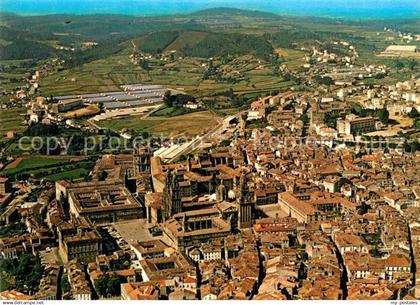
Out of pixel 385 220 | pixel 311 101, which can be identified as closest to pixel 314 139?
pixel 311 101

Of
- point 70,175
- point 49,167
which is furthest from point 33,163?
point 70,175

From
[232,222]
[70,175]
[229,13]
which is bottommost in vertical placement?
[70,175]

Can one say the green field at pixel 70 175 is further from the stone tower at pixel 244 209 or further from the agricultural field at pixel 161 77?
the agricultural field at pixel 161 77

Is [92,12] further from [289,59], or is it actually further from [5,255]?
[5,255]

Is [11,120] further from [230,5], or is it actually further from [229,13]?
[229,13]

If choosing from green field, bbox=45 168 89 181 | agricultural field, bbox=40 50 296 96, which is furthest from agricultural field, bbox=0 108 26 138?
green field, bbox=45 168 89 181

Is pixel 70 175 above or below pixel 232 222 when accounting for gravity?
below

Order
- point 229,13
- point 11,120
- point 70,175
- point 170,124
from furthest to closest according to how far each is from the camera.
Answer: point 229,13 < point 11,120 < point 170,124 < point 70,175

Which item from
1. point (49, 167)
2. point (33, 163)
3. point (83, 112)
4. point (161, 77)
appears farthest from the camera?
point (161, 77)
